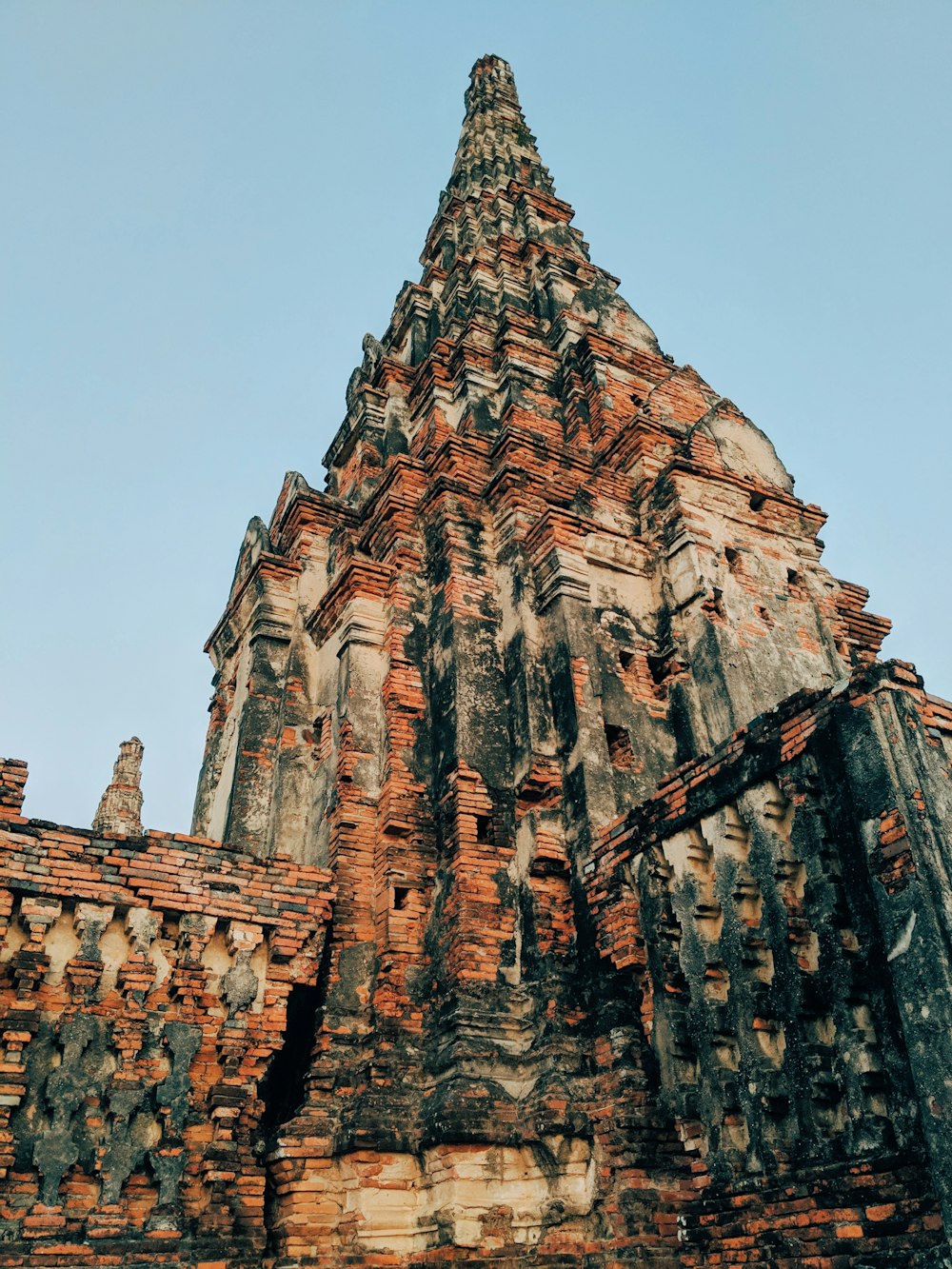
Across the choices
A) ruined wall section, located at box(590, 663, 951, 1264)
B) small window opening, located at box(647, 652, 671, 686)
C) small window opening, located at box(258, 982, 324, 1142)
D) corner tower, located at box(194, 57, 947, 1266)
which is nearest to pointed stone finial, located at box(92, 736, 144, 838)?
corner tower, located at box(194, 57, 947, 1266)

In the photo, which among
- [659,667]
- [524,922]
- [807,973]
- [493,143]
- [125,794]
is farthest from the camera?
[493,143]

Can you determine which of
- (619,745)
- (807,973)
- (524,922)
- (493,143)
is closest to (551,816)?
(524,922)

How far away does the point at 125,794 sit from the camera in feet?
63.8

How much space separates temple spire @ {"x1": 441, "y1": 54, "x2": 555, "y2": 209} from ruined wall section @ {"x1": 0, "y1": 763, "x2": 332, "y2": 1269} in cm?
1760

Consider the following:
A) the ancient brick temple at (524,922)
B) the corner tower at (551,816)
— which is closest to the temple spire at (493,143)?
the corner tower at (551,816)

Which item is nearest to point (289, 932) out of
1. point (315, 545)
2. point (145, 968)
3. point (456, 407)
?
point (145, 968)

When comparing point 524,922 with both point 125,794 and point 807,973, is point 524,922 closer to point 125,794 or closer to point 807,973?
point 807,973

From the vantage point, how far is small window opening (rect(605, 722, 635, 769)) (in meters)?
10.5

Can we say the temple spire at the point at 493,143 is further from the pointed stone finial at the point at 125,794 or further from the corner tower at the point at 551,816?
the pointed stone finial at the point at 125,794

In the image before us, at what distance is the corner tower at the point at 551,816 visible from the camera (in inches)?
277

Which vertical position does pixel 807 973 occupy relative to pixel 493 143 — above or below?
below

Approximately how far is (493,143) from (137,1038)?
22.2m

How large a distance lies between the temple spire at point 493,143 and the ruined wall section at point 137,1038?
693 inches

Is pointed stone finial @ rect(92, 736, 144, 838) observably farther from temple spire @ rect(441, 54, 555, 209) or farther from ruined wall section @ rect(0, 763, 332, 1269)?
temple spire @ rect(441, 54, 555, 209)
